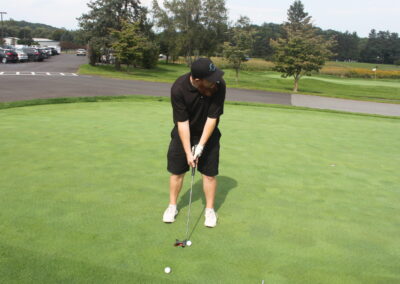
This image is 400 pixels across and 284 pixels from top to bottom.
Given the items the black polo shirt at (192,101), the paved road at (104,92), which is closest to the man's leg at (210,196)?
the black polo shirt at (192,101)

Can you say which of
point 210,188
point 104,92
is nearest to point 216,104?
point 210,188

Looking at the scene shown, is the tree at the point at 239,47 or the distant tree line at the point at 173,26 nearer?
the tree at the point at 239,47

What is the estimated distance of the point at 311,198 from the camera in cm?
454

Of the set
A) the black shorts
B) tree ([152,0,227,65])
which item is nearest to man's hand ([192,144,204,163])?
the black shorts

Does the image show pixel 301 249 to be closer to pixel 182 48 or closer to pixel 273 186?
pixel 273 186

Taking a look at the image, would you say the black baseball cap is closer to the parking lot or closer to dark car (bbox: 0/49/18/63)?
the parking lot

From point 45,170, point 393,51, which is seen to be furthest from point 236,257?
point 393,51

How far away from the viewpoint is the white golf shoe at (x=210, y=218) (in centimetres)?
361

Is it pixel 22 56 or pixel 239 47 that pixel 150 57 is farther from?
pixel 239 47

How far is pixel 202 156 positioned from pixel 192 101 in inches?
24.9

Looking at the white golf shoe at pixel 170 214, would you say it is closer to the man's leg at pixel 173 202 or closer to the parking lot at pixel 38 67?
the man's leg at pixel 173 202

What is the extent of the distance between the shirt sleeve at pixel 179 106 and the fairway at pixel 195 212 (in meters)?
1.05

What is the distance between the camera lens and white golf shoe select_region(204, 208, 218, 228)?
11.8ft

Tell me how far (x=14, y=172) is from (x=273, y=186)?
3.53m
